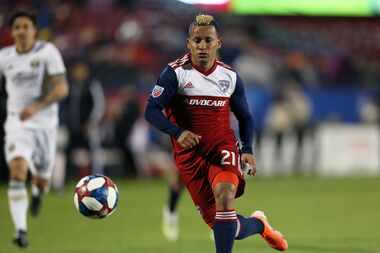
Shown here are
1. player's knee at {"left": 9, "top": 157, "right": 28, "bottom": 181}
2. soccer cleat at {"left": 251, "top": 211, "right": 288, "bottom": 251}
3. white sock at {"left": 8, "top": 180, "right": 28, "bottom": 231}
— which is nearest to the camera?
soccer cleat at {"left": 251, "top": 211, "right": 288, "bottom": 251}

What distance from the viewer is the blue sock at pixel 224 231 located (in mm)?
7934

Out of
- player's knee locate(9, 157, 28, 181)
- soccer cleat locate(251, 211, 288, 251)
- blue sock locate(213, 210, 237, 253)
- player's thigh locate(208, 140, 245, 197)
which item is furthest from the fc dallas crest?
player's knee locate(9, 157, 28, 181)

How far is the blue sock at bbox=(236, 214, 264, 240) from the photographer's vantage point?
28.1ft

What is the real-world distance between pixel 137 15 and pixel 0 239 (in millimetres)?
14963

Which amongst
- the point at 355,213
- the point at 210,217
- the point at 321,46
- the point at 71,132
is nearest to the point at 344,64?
the point at 321,46

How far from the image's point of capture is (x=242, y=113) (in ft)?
28.0

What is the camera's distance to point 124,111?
21000 millimetres

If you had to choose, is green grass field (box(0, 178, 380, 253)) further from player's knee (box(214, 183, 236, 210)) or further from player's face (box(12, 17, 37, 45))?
player's knee (box(214, 183, 236, 210))

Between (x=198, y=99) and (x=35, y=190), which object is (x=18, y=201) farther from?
(x=198, y=99)

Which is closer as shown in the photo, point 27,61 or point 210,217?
point 210,217

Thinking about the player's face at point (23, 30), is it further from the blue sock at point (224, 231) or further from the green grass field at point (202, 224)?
the blue sock at point (224, 231)

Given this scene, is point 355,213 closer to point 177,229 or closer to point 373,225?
point 373,225

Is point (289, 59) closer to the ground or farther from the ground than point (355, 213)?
farther from the ground

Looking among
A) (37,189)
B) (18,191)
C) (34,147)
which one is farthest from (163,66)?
(18,191)
